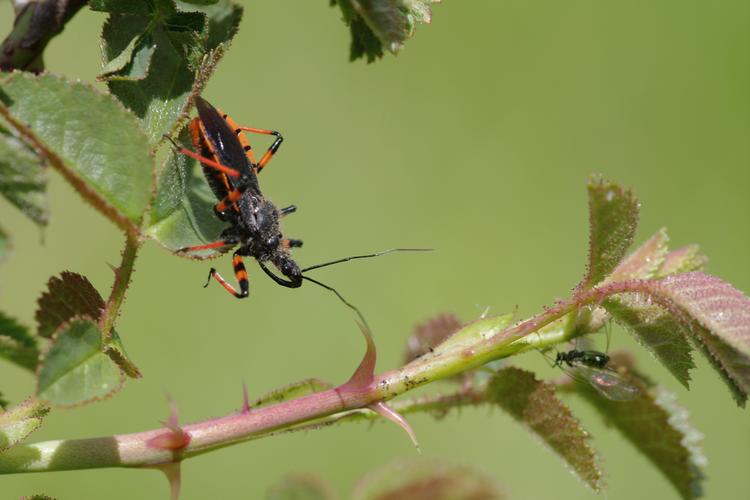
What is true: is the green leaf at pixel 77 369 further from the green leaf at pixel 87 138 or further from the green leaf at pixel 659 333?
the green leaf at pixel 659 333


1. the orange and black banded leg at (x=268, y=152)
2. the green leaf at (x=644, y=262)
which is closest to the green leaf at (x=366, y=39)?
the green leaf at (x=644, y=262)

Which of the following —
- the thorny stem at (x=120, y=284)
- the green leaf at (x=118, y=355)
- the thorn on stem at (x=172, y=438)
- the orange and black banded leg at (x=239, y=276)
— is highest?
the orange and black banded leg at (x=239, y=276)

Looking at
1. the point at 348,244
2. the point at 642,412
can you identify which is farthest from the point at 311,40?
the point at 642,412

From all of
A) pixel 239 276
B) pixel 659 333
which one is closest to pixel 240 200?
pixel 239 276

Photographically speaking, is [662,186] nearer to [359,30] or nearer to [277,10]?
[277,10]

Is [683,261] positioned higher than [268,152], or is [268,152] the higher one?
[268,152]

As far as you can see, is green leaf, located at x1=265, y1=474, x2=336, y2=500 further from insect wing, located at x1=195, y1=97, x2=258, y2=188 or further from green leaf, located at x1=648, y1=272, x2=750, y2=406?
insect wing, located at x1=195, y1=97, x2=258, y2=188

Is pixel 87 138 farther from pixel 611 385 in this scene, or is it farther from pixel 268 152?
pixel 268 152

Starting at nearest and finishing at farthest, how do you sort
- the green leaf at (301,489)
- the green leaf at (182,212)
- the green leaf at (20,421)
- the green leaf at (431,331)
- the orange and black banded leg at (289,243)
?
the green leaf at (301,489), the green leaf at (20,421), the green leaf at (182,212), the green leaf at (431,331), the orange and black banded leg at (289,243)
